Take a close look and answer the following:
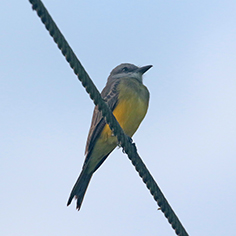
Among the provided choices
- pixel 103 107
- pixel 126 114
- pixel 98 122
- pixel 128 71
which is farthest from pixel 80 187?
pixel 103 107

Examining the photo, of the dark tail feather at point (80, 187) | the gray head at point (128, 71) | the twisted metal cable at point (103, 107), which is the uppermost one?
the gray head at point (128, 71)

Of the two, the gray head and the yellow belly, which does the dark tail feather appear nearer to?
the yellow belly

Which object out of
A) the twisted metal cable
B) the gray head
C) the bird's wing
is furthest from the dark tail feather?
the twisted metal cable

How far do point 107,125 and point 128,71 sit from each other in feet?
6.75

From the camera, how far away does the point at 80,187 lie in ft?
26.7

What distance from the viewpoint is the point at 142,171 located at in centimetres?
512

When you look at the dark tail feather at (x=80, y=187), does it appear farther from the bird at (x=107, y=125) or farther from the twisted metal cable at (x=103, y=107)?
the twisted metal cable at (x=103, y=107)

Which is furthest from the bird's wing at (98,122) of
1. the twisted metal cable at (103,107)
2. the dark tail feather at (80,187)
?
the twisted metal cable at (103,107)

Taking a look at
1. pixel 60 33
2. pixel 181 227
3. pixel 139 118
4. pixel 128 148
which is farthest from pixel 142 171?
pixel 139 118

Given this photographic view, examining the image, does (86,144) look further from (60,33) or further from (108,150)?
(60,33)

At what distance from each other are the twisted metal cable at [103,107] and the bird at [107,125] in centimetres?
266

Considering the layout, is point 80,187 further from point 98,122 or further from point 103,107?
point 103,107

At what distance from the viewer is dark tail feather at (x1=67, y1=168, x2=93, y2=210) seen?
26.2 feet

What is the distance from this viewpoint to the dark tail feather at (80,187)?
8.00 metres
